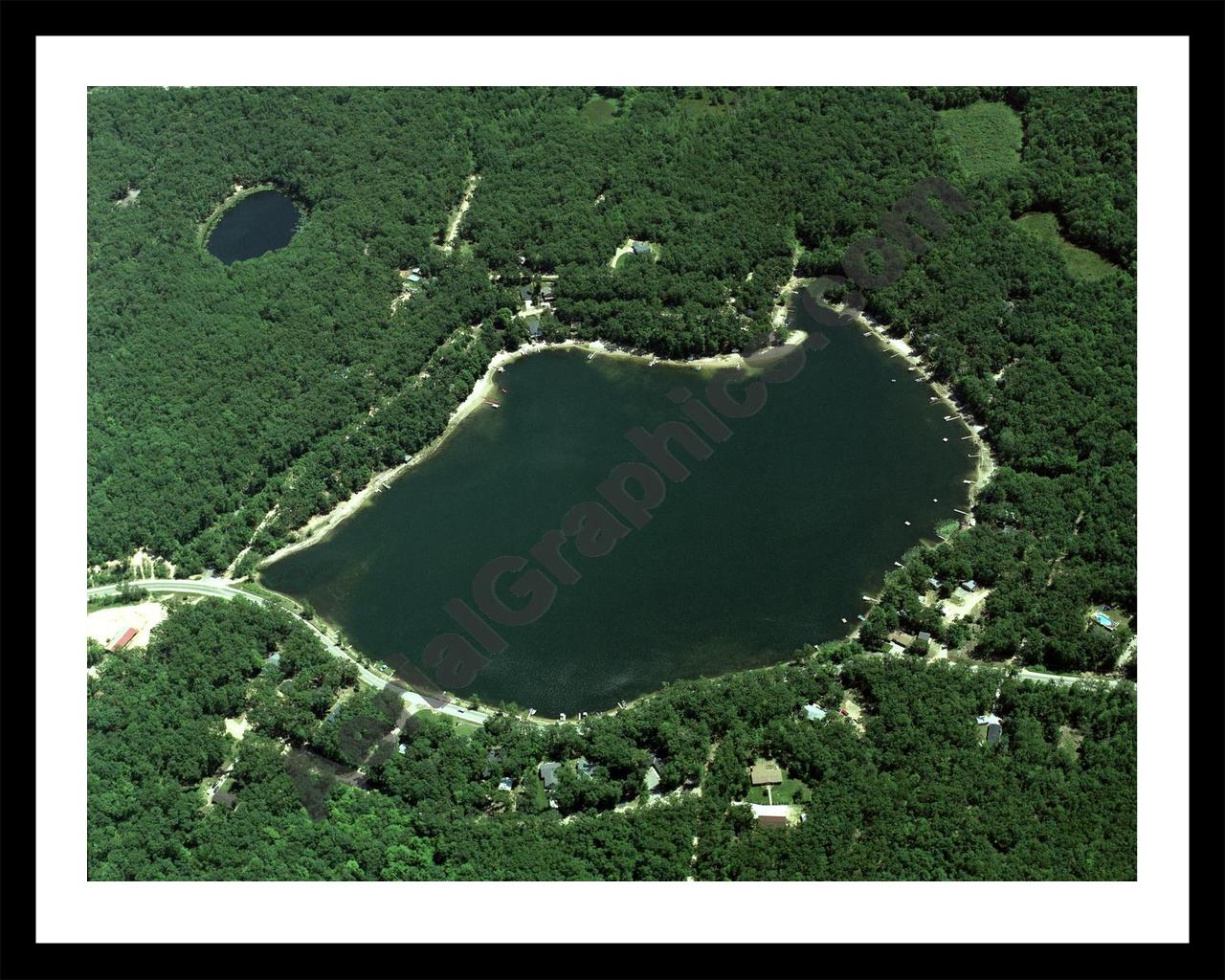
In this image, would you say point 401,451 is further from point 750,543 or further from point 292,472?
point 750,543

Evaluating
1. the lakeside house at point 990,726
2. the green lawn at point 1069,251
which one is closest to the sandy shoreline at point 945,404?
the lakeside house at point 990,726

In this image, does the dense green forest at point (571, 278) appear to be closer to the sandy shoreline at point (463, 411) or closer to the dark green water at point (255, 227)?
the sandy shoreline at point (463, 411)

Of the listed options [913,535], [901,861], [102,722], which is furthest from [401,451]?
[901,861]

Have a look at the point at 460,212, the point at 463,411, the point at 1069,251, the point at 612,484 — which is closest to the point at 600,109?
the point at 460,212

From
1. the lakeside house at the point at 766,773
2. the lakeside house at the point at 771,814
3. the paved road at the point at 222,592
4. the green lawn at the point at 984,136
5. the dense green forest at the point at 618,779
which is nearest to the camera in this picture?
the dense green forest at the point at 618,779

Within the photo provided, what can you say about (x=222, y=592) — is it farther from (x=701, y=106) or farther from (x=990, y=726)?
(x=701, y=106)

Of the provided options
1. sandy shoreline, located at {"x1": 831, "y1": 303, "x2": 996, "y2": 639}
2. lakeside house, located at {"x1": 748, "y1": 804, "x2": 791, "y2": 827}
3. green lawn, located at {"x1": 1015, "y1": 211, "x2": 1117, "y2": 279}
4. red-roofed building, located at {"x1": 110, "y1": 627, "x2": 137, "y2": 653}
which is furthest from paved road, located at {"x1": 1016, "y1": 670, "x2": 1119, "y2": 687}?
red-roofed building, located at {"x1": 110, "y1": 627, "x2": 137, "y2": 653}
